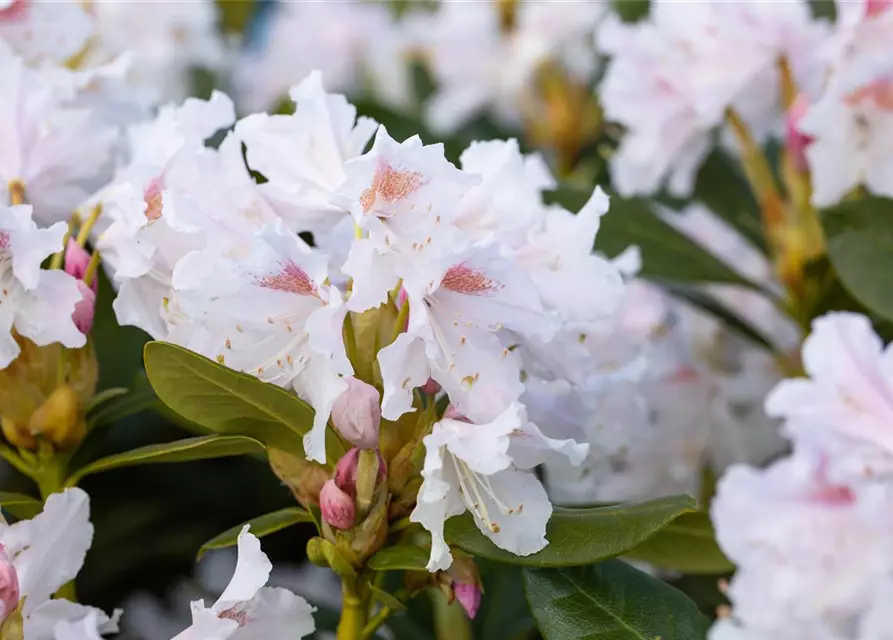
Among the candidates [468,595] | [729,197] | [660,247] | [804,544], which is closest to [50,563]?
[468,595]

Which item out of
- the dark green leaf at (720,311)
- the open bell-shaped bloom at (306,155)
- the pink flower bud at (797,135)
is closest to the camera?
the open bell-shaped bloom at (306,155)

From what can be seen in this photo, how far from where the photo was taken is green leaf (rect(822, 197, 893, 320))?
1.06 metres

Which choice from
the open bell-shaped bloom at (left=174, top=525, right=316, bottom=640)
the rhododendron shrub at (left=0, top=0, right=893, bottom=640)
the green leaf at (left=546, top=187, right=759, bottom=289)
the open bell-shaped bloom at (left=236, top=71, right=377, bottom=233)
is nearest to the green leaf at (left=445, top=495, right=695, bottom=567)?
the rhododendron shrub at (left=0, top=0, right=893, bottom=640)

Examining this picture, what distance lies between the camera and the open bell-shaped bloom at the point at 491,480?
0.71 m

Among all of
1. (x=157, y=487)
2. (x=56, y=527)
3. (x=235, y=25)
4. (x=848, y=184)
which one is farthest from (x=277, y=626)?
(x=235, y=25)

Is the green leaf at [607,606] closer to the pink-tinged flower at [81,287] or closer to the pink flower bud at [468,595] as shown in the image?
the pink flower bud at [468,595]

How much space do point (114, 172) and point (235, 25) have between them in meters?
1.21

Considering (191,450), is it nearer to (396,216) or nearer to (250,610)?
(250,610)

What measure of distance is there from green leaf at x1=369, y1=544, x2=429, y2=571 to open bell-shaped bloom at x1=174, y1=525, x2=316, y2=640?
6cm

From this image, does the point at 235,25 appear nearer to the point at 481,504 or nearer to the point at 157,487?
the point at 157,487

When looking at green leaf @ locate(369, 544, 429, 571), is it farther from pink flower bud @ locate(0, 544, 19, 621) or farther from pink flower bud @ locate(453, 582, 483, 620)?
pink flower bud @ locate(0, 544, 19, 621)

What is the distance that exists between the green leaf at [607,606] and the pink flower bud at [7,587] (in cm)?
32

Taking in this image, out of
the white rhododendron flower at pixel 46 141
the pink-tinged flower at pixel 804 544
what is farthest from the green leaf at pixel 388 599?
the white rhododendron flower at pixel 46 141

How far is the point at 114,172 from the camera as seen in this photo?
984 mm
